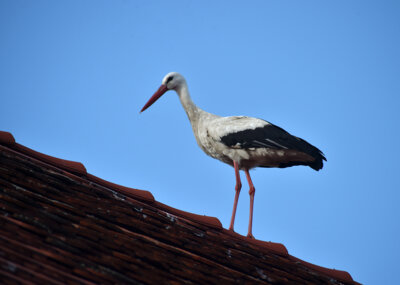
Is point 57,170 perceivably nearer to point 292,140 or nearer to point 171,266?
point 171,266

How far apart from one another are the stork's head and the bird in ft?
3.39

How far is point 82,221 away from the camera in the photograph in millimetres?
2766

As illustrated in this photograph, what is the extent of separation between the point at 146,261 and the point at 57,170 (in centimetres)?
144

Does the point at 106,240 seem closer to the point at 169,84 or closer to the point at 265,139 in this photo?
the point at 265,139

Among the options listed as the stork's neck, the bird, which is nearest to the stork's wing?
the bird

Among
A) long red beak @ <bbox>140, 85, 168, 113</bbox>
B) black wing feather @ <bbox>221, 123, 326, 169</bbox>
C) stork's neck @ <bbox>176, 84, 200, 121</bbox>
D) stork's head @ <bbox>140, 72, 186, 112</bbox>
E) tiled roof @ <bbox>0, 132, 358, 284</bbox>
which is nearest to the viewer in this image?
tiled roof @ <bbox>0, 132, 358, 284</bbox>

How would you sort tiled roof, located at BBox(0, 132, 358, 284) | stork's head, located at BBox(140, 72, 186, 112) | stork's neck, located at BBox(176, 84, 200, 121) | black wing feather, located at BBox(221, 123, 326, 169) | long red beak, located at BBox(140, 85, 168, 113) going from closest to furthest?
tiled roof, located at BBox(0, 132, 358, 284), black wing feather, located at BBox(221, 123, 326, 169), stork's neck, located at BBox(176, 84, 200, 121), stork's head, located at BBox(140, 72, 186, 112), long red beak, located at BBox(140, 85, 168, 113)

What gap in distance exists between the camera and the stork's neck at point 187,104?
25.0 ft

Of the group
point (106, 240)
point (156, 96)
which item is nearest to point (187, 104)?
point (156, 96)

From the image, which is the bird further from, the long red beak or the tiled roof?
the tiled roof

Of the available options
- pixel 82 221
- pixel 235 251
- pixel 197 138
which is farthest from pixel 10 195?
pixel 197 138

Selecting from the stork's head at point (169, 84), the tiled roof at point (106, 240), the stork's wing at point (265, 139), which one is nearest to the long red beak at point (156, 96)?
the stork's head at point (169, 84)

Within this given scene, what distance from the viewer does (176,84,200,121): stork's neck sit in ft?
25.0

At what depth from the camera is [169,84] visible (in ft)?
27.4
